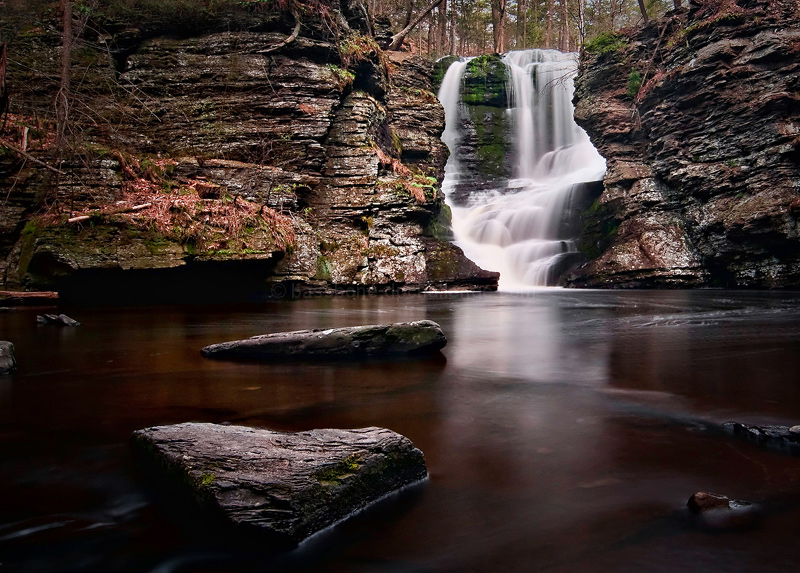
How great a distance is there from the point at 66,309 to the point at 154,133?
6.46m

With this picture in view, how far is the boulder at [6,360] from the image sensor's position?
4.06 m

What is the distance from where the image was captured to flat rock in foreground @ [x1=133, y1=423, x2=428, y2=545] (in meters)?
1.70

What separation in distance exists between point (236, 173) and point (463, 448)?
13.0 meters

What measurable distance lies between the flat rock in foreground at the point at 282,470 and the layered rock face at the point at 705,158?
1679cm

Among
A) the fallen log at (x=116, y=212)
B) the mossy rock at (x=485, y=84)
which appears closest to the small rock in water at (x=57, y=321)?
the fallen log at (x=116, y=212)

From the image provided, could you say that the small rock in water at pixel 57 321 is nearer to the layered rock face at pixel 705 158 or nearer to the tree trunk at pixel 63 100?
the tree trunk at pixel 63 100

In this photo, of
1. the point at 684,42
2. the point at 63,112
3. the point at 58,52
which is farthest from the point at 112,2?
the point at 684,42

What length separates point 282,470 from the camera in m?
1.88

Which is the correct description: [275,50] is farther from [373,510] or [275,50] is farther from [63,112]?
[373,510]

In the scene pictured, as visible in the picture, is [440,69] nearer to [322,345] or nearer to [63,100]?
[63,100]

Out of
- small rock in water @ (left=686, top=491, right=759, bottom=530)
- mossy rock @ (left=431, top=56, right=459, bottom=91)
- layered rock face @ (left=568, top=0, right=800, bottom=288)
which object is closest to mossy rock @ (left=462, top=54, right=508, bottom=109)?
mossy rock @ (left=431, top=56, right=459, bottom=91)

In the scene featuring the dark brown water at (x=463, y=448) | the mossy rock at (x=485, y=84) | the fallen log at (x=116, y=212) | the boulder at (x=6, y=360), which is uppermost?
the mossy rock at (x=485, y=84)

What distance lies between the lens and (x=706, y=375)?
13.2 feet

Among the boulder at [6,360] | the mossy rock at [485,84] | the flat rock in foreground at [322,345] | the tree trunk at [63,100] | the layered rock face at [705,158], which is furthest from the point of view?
the mossy rock at [485,84]
